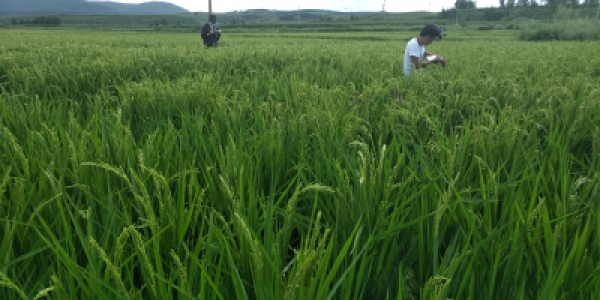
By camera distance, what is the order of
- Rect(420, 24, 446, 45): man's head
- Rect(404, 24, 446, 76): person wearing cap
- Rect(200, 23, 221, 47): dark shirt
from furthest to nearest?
Rect(200, 23, 221, 47): dark shirt < Rect(420, 24, 446, 45): man's head < Rect(404, 24, 446, 76): person wearing cap

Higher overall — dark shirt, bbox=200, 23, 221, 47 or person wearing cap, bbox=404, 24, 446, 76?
dark shirt, bbox=200, 23, 221, 47

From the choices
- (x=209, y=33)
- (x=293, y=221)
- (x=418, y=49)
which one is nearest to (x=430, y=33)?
(x=418, y=49)

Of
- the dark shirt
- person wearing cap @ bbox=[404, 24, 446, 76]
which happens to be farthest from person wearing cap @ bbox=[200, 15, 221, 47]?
person wearing cap @ bbox=[404, 24, 446, 76]

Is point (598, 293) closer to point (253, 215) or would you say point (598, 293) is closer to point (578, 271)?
point (578, 271)

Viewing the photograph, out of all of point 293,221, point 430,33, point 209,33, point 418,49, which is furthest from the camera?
point 209,33

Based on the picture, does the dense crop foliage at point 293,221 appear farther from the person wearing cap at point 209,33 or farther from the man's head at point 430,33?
the person wearing cap at point 209,33

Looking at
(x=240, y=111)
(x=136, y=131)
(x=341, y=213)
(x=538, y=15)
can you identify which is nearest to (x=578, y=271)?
(x=341, y=213)

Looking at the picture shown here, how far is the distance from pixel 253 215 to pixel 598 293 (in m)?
0.79

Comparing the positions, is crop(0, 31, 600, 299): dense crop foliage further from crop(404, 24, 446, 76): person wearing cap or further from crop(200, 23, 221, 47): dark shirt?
crop(200, 23, 221, 47): dark shirt

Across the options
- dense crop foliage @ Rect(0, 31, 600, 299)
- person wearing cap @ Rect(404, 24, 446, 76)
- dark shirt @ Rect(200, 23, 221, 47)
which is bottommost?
dense crop foliage @ Rect(0, 31, 600, 299)

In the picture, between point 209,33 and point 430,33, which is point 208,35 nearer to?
point 209,33

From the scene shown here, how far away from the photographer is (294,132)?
1.85 metres

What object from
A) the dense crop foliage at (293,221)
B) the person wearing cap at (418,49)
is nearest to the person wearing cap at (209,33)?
the person wearing cap at (418,49)

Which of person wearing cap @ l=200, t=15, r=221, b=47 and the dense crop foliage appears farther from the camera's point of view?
person wearing cap @ l=200, t=15, r=221, b=47
